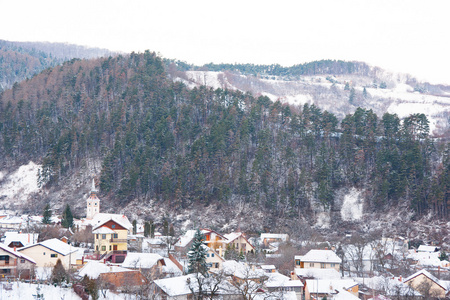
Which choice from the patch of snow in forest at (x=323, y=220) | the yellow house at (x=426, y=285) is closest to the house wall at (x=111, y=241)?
the yellow house at (x=426, y=285)

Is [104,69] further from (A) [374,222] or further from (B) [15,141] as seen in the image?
(A) [374,222]

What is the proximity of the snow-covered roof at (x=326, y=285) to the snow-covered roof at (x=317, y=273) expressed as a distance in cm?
534

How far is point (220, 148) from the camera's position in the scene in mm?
115688

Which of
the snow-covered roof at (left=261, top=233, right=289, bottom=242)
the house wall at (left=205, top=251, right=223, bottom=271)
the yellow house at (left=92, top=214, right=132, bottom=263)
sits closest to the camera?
the house wall at (left=205, top=251, right=223, bottom=271)

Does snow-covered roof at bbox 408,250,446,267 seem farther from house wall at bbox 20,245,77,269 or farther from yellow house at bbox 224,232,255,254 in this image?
house wall at bbox 20,245,77,269

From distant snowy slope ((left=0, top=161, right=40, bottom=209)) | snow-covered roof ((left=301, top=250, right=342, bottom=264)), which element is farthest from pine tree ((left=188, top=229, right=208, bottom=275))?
distant snowy slope ((left=0, top=161, right=40, bottom=209))

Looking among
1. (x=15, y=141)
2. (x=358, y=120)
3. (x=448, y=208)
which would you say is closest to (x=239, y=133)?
(x=358, y=120)

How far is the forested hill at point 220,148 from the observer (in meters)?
104

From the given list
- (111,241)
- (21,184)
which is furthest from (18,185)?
(111,241)

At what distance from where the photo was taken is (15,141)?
5399 inches

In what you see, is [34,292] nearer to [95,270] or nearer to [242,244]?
[95,270]

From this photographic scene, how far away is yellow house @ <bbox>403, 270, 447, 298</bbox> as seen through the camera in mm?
57750

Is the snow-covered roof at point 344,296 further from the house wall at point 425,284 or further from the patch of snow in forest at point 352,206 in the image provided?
the patch of snow in forest at point 352,206

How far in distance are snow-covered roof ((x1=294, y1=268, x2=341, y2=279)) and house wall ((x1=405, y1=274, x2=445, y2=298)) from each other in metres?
8.05
